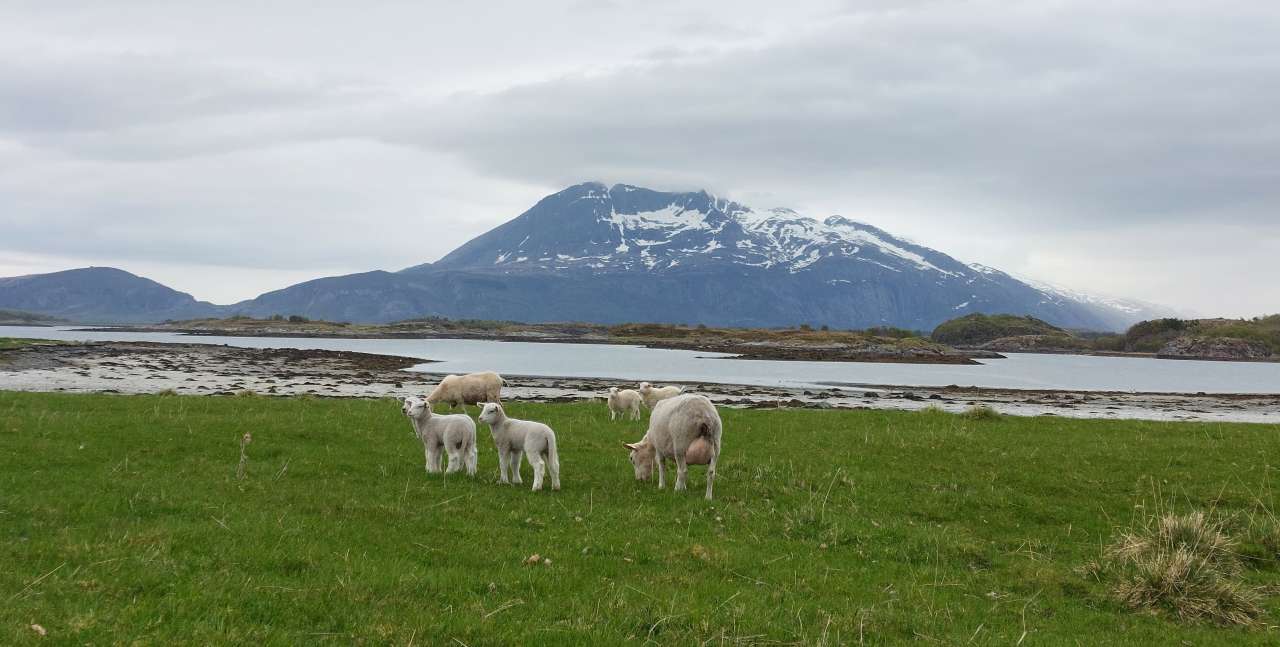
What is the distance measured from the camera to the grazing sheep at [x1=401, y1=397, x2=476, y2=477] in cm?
1734

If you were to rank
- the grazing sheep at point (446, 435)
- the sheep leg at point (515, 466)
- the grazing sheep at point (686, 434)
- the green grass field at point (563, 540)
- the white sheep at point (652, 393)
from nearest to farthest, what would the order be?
the green grass field at point (563, 540), the grazing sheep at point (686, 434), the sheep leg at point (515, 466), the grazing sheep at point (446, 435), the white sheep at point (652, 393)

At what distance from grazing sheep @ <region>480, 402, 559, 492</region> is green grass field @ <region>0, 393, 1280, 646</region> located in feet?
2.07

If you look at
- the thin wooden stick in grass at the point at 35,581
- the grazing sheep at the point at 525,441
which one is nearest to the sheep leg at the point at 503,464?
the grazing sheep at the point at 525,441

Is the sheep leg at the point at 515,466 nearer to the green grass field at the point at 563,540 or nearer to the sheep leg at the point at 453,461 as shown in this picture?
the green grass field at the point at 563,540

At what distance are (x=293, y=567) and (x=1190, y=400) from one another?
8563 cm

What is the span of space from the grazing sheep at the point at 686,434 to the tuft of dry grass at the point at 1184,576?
7.52 m

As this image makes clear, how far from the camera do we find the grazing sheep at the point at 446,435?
17.3 meters

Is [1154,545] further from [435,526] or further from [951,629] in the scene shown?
[435,526]

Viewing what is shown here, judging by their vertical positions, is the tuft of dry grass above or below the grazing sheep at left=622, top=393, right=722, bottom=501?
below

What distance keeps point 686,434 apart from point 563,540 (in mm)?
4870

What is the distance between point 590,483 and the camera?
17453 millimetres

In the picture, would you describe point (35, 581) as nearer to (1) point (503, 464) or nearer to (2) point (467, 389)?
(1) point (503, 464)

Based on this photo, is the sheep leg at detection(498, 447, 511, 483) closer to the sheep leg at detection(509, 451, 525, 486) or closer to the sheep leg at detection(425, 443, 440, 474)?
the sheep leg at detection(509, 451, 525, 486)

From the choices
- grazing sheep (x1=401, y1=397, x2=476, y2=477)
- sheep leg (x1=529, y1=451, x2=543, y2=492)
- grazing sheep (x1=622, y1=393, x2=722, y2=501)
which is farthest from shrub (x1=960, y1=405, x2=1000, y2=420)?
grazing sheep (x1=401, y1=397, x2=476, y2=477)
